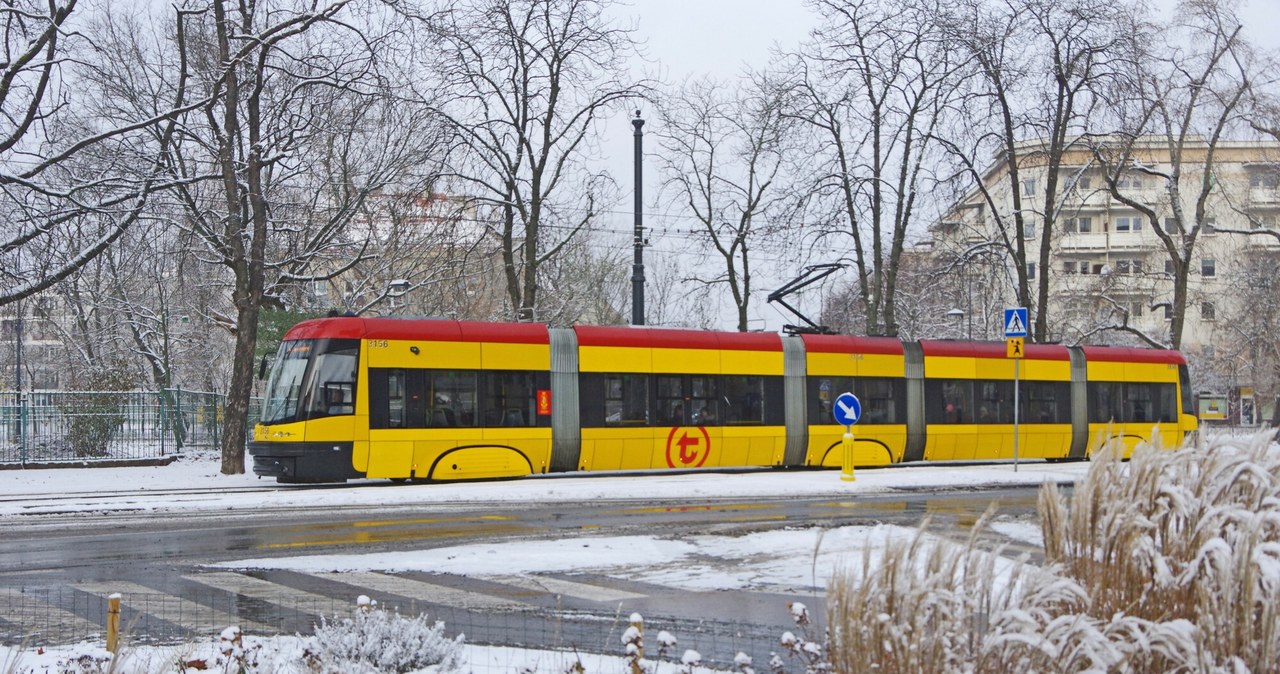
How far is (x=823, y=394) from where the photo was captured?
26.2m

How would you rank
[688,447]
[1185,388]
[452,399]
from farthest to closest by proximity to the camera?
[1185,388] < [688,447] < [452,399]

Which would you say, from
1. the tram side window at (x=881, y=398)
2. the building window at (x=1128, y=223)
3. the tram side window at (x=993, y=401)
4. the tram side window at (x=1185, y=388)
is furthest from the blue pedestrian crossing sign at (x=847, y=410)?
the building window at (x=1128, y=223)

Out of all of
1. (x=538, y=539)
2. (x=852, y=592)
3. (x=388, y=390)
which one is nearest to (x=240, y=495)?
(x=388, y=390)

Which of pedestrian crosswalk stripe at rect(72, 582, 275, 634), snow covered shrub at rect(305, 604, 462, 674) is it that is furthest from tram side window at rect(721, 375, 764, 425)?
snow covered shrub at rect(305, 604, 462, 674)

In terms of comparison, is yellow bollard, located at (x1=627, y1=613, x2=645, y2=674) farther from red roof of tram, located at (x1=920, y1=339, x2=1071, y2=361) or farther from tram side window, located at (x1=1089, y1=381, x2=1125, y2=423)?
tram side window, located at (x1=1089, y1=381, x2=1125, y2=423)

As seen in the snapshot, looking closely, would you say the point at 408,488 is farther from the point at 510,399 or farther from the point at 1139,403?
the point at 1139,403

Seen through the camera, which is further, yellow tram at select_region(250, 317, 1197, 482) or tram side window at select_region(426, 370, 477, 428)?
tram side window at select_region(426, 370, 477, 428)

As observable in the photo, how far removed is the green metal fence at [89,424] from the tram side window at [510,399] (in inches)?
381

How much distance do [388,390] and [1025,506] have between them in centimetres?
1051

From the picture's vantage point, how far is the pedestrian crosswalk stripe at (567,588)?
32.9ft

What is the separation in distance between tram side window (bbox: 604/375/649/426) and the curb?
10.6m

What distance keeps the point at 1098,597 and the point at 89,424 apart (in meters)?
25.7

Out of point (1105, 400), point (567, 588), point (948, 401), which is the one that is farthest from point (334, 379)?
point (1105, 400)

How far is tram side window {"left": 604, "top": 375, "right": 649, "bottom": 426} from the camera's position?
23.5 metres
